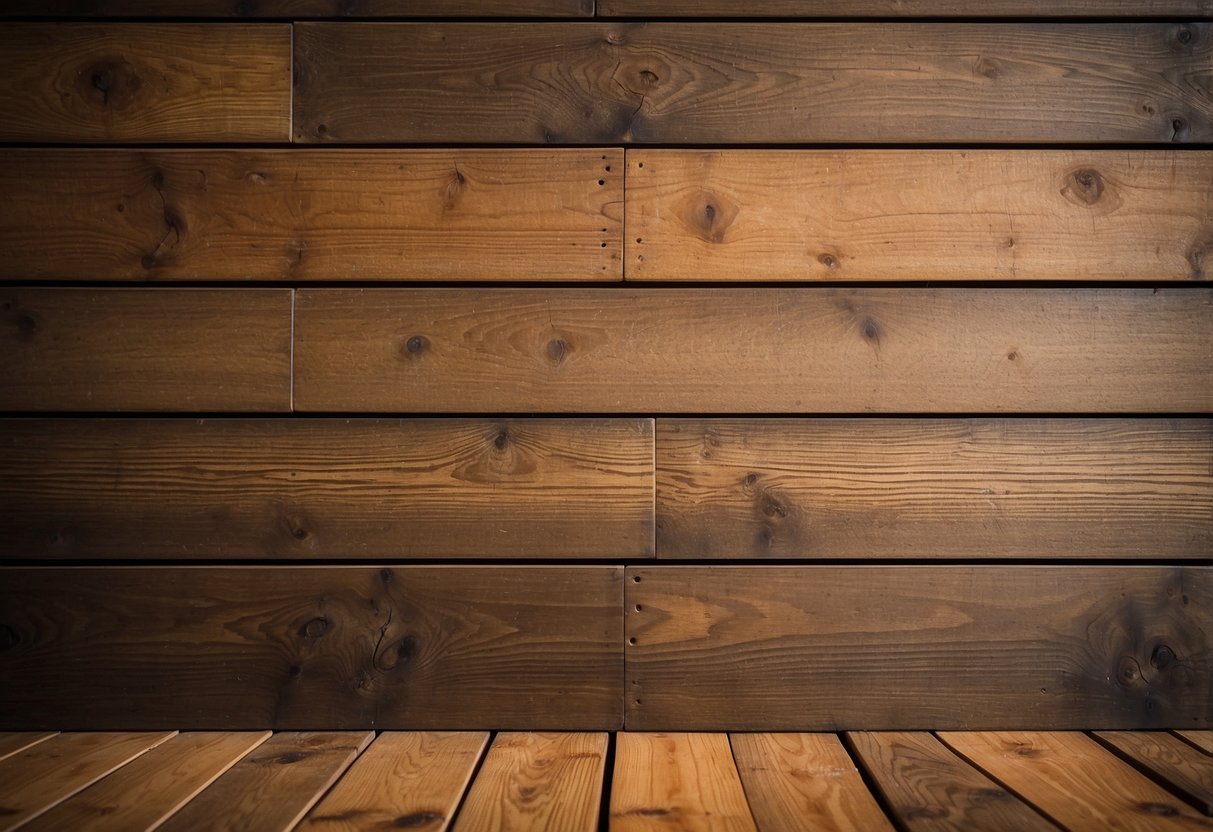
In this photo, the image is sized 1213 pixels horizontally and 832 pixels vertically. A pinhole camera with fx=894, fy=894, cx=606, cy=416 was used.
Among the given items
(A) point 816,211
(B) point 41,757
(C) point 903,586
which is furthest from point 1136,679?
(B) point 41,757

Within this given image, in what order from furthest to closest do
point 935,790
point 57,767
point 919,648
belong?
point 919,648, point 57,767, point 935,790

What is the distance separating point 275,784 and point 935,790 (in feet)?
3.11

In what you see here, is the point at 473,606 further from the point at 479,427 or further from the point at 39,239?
the point at 39,239

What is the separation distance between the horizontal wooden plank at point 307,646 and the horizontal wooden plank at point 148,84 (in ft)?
2.53

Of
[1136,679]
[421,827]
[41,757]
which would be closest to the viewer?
[421,827]

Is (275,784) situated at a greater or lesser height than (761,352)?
lesser

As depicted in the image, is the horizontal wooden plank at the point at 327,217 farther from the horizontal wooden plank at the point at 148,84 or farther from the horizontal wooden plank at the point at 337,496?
the horizontal wooden plank at the point at 337,496

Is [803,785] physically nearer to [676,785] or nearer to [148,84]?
[676,785]

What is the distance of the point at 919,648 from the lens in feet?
5.06

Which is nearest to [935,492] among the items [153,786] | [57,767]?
[153,786]

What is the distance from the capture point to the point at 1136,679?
5.05ft

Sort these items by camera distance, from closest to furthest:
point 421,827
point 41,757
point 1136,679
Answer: point 421,827 → point 41,757 → point 1136,679

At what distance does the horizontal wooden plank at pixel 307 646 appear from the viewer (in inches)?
60.8

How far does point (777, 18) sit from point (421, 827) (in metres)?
1.42
